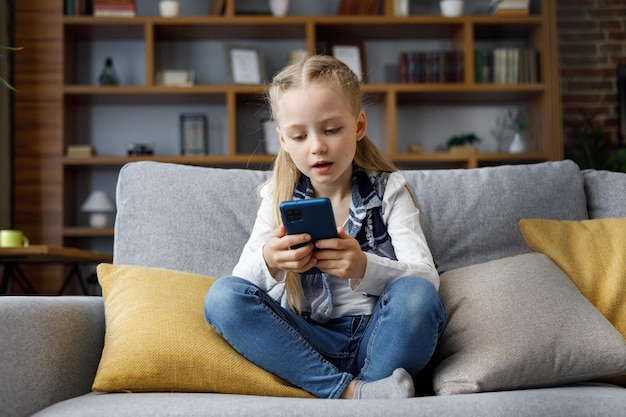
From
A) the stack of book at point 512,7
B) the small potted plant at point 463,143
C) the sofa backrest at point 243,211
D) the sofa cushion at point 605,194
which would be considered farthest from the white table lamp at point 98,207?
the sofa cushion at point 605,194

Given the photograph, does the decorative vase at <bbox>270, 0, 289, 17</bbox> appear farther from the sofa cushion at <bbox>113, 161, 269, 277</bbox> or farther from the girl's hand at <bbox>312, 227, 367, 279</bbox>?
the girl's hand at <bbox>312, 227, 367, 279</bbox>

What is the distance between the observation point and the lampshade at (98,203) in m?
4.62

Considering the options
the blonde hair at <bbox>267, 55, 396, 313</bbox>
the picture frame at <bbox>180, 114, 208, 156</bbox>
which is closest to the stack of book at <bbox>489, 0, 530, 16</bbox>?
the picture frame at <bbox>180, 114, 208, 156</bbox>

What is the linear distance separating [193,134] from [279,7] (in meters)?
0.89

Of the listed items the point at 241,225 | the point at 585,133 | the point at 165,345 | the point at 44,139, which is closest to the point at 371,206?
the point at 241,225

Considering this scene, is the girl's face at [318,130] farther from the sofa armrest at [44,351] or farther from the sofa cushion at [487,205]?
the sofa armrest at [44,351]

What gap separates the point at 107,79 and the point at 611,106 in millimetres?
3132

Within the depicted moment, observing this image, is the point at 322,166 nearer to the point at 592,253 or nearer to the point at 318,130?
the point at 318,130

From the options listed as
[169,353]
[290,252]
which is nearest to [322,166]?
[290,252]

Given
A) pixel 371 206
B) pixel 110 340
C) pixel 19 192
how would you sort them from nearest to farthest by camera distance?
pixel 110 340 → pixel 371 206 → pixel 19 192

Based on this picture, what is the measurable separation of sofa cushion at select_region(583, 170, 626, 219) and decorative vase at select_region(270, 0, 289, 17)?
9.96 ft

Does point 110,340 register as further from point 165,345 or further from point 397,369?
point 397,369

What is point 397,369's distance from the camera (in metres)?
1.45

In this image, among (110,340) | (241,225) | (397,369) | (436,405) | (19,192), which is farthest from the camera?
(19,192)
